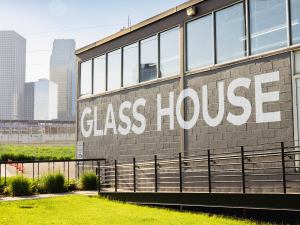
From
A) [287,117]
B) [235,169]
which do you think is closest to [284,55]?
[287,117]

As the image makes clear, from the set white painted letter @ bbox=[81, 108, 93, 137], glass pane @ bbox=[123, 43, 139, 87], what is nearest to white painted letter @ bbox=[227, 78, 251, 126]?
glass pane @ bbox=[123, 43, 139, 87]

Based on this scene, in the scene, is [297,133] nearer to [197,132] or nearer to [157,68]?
[197,132]

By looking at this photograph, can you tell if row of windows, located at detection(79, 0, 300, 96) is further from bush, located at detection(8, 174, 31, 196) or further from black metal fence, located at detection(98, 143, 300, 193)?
bush, located at detection(8, 174, 31, 196)

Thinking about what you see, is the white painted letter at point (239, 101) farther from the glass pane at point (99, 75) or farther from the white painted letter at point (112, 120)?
the glass pane at point (99, 75)

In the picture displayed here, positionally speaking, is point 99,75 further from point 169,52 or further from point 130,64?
point 169,52

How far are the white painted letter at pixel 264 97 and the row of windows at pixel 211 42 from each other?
748mm

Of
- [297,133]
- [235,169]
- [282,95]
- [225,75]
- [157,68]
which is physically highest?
[157,68]

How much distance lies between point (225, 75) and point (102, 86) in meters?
6.85

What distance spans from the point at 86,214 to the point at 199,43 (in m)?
6.22

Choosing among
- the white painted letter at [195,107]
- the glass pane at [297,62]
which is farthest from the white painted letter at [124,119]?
the glass pane at [297,62]

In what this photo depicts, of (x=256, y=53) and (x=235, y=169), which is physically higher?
(x=256, y=53)

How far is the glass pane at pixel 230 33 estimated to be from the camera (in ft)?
31.4

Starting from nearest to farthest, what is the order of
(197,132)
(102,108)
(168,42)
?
(197,132) → (168,42) → (102,108)

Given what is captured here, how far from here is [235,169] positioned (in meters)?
9.20
